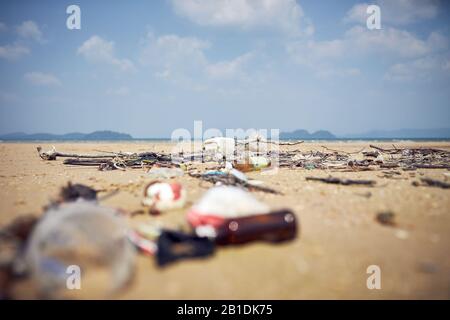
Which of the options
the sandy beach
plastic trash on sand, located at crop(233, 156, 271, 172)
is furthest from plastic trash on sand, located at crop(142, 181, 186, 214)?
plastic trash on sand, located at crop(233, 156, 271, 172)

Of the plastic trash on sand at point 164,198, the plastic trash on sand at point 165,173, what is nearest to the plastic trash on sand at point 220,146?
the plastic trash on sand at point 165,173

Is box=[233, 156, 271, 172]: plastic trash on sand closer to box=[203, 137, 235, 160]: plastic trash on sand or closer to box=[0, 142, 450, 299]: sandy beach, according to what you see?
box=[203, 137, 235, 160]: plastic trash on sand

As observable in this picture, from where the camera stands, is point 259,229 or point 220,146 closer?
point 259,229

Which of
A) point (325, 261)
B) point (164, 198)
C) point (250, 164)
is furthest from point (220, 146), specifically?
point (325, 261)

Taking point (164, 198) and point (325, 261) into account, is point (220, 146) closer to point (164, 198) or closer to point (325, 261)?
point (164, 198)
